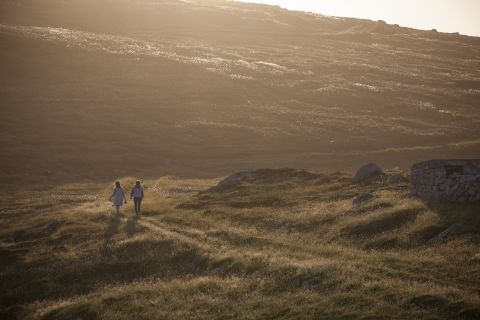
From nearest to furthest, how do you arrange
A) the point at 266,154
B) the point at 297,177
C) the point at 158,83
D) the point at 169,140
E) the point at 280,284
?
the point at 280,284, the point at 297,177, the point at 266,154, the point at 169,140, the point at 158,83

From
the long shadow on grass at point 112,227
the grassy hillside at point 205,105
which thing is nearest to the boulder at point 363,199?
the long shadow on grass at point 112,227

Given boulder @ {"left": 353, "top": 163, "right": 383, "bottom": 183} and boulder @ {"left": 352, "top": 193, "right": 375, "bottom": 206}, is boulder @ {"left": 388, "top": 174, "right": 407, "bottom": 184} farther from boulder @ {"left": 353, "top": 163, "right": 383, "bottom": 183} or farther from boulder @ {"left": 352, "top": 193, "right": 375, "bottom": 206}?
boulder @ {"left": 352, "top": 193, "right": 375, "bottom": 206}

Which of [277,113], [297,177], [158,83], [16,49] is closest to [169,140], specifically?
[277,113]

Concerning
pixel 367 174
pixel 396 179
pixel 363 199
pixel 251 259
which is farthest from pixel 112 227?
pixel 367 174

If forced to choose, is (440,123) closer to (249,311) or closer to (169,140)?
(169,140)

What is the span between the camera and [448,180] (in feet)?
102

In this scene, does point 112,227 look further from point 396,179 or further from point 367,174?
point 367,174

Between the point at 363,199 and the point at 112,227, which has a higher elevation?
the point at 363,199

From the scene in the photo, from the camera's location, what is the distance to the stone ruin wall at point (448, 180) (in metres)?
30.2

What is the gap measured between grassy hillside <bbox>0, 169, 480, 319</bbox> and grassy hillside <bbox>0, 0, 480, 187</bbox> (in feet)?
113

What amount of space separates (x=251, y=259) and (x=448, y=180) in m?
11.6

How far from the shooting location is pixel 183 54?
151 metres

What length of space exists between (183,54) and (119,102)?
4251cm

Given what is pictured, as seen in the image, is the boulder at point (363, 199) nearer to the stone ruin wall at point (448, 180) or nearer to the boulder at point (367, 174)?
the stone ruin wall at point (448, 180)
